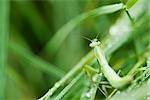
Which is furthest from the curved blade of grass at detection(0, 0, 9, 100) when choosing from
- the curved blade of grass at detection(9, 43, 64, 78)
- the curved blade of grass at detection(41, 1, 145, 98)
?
the curved blade of grass at detection(9, 43, 64, 78)

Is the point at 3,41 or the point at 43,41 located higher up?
the point at 3,41

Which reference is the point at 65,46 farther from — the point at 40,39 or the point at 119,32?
the point at 119,32

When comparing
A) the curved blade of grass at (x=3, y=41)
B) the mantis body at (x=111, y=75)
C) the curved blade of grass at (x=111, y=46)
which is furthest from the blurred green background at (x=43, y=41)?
the mantis body at (x=111, y=75)

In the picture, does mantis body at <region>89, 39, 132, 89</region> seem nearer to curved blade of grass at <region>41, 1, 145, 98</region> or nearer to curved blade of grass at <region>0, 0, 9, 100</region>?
curved blade of grass at <region>41, 1, 145, 98</region>

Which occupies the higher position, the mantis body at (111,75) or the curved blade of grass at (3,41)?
the curved blade of grass at (3,41)

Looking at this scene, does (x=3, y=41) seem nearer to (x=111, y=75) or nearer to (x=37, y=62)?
(x=37, y=62)

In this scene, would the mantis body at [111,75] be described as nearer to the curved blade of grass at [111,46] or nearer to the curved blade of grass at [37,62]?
the curved blade of grass at [111,46]

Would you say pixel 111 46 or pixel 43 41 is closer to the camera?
pixel 111 46

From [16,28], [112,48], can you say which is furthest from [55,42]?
[112,48]

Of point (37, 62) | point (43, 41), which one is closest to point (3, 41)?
point (37, 62)
